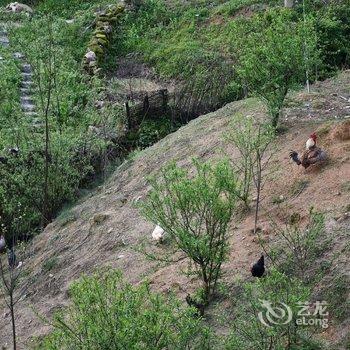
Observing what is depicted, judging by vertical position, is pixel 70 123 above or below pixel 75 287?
below

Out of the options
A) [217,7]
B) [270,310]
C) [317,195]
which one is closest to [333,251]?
[317,195]

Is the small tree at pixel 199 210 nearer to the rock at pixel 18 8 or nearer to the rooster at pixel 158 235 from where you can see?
the rooster at pixel 158 235

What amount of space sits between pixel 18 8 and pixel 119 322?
59.6 feet

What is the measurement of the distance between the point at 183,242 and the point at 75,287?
1.62 meters

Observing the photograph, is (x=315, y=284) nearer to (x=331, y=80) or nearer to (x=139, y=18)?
(x=331, y=80)

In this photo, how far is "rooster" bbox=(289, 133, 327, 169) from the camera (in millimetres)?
9125

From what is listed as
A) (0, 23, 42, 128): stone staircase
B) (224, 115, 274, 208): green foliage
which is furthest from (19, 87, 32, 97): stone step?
(224, 115, 274, 208): green foliage

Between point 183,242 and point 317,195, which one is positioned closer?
point 183,242

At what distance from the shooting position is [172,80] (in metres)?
16.9

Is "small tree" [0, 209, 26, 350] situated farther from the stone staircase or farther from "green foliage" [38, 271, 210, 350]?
"green foliage" [38, 271, 210, 350]

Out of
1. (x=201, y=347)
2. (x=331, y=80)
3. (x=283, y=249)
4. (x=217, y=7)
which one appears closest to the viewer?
(x=201, y=347)

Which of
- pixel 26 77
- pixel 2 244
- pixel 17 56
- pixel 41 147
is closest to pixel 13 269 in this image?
pixel 2 244

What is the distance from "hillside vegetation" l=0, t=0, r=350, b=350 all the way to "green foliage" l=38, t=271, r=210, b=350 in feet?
0.05

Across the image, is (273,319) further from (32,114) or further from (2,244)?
(32,114)
